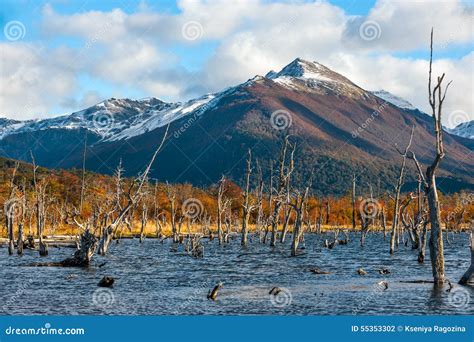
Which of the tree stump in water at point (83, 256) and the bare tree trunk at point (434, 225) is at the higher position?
the bare tree trunk at point (434, 225)

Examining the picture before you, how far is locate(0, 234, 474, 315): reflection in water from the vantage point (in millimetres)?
28375

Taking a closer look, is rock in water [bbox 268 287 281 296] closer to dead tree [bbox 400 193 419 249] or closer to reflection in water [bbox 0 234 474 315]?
reflection in water [bbox 0 234 474 315]

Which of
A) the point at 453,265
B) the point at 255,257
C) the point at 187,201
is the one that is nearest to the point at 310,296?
the point at 453,265

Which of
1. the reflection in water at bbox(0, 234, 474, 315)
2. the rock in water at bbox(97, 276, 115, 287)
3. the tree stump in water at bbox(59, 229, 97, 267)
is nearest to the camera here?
the reflection in water at bbox(0, 234, 474, 315)

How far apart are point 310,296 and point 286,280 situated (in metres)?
7.82

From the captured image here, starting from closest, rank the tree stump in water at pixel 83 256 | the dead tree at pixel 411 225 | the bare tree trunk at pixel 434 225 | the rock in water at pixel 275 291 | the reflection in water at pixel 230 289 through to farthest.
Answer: the reflection in water at pixel 230 289 → the rock in water at pixel 275 291 → the bare tree trunk at pixel 434 225 → the tree stump in water at pixel 83 256 → the dead tree at pixel 411 225

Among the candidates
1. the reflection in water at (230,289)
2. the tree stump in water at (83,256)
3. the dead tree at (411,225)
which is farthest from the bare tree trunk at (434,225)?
the tree stump in water at (83,256)

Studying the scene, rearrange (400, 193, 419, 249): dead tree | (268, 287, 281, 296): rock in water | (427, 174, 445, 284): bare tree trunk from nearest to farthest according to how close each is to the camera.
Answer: (268, 287, 281, 296): rock in water → (427, 174, 445, 284): bare tree trunk → (400, 193, 419, 249): dead tree

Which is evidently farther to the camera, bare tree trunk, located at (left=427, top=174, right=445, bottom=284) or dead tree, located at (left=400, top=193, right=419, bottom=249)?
dead tree, located at (left=400, top=193, right=419, bottom=249)

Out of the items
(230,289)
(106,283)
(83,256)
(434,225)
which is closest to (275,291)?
(230,289)

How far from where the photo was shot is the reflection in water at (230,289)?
28.4 meters

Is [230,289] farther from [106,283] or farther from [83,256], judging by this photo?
[83,256]

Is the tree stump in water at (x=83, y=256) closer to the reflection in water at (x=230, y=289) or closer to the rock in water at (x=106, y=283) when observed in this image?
the reflection in water at (x=230, y=289)

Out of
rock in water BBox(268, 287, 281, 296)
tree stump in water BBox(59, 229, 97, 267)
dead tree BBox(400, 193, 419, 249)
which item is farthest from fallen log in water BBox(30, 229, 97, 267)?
dead tree BBox(400, 193, 419, 249)
